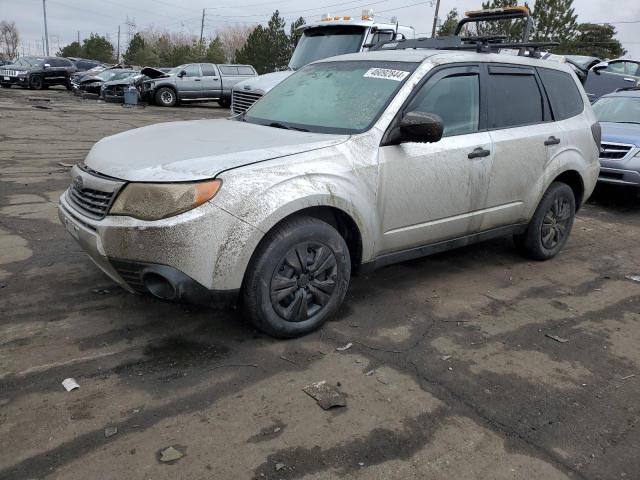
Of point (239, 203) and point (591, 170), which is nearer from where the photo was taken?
point (239, 203)

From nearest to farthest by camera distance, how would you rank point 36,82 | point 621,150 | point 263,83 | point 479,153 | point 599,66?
point 479,153 < point 621,150 < point 263,83 < point 599,66 < point 36,82

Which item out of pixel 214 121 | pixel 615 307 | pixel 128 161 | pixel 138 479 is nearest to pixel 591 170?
pixel 615 307

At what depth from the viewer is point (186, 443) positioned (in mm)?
2508

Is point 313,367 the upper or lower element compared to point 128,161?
lower

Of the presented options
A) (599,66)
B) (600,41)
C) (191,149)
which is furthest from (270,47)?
(191,149)

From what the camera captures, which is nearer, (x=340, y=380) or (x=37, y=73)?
(x=340, y=380)

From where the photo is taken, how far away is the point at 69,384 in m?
2.90

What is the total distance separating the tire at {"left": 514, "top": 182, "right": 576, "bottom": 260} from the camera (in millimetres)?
5031

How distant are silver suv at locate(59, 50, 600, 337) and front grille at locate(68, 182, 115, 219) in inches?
0.5

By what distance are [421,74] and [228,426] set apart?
2.68 m

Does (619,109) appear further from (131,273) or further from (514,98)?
(131,273)

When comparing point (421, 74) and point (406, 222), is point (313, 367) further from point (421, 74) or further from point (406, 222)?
point (421, 74)

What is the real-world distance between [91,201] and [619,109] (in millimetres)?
8780

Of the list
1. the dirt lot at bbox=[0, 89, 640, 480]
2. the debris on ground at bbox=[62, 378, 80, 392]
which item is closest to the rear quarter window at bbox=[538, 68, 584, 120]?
the dirt lot at bbox=[0, 89, 640, 480]
